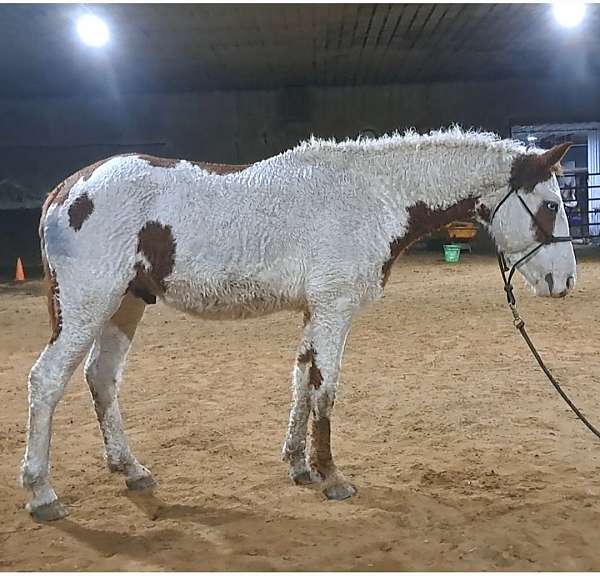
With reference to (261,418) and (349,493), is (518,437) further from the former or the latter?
(261,418)

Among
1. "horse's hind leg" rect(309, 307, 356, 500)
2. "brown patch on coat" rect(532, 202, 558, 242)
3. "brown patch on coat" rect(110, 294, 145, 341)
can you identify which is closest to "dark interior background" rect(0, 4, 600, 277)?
"brown patch on coat" rect(110, 294, 145, 341)

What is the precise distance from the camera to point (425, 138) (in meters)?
3.33

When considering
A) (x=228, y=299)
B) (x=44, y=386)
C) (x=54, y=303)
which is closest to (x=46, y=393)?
(x=44, y=386)

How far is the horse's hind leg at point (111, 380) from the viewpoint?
11.3 feet

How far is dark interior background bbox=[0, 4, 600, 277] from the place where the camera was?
36.3 ft

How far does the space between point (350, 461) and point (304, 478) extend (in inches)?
15.6

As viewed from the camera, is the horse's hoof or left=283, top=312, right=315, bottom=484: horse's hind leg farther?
left=283, top=312, right=315, bottom=484: horse's hind leg

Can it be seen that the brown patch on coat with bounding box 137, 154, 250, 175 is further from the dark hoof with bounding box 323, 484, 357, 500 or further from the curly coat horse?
the dark hoof with bounding box 323, 484, 357, 500

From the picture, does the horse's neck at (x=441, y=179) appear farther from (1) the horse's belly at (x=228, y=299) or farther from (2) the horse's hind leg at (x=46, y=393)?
(2) the horse's hind leg at (x=46, y=393)

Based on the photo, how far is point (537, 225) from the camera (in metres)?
3.23

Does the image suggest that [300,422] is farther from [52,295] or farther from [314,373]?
[52,295]

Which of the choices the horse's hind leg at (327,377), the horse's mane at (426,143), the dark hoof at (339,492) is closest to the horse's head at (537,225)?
the horse's mane at (426,143)

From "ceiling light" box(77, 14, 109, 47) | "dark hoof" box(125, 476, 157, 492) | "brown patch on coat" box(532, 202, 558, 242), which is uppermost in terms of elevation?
"ceiling light" box(77, 14, 109, 47)

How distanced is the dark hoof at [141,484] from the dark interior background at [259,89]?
8.54 meters
